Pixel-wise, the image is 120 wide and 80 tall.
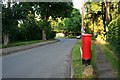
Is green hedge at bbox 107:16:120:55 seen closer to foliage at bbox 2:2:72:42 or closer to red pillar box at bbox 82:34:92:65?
red pillar box at bbox 82:34:92:65

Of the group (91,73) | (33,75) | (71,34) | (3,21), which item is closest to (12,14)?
(3,21)

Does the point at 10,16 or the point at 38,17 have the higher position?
the point at 38,17

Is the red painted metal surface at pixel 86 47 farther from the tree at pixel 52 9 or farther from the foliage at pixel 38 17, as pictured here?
the tree at pixel 52 9

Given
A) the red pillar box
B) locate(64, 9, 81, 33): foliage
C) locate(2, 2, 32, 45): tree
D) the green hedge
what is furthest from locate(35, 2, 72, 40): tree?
locate(64, 9, 81, 33): foliage

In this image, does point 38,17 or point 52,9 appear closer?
point 52,9

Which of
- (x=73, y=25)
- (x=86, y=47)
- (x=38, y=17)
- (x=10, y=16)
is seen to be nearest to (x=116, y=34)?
(x=86, y=47)

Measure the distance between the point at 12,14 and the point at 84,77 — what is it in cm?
2283

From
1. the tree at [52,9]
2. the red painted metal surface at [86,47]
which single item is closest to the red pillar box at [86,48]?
the red painted metal surface at [86,47]

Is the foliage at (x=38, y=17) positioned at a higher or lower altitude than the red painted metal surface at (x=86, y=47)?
higher

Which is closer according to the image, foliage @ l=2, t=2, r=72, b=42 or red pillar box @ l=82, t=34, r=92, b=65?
red pillar box @ l=82, t=34, r=92, b=65

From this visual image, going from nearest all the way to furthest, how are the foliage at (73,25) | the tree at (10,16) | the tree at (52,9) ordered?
the tree at (10,16) → the tree at (52,9) → the foliage at (73,25)

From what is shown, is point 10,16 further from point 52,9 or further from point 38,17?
point 38,17

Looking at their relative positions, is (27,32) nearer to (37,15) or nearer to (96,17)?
(37,15)

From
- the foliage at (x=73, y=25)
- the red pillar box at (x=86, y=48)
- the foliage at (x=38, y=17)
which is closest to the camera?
the red pillar box at (x=86, y=48)
